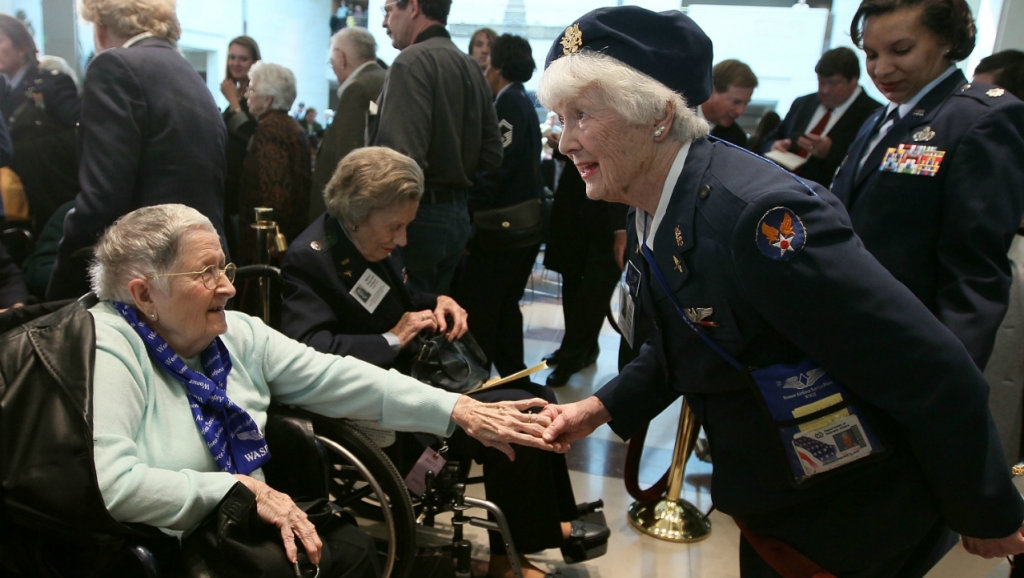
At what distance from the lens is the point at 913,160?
1.83 metres

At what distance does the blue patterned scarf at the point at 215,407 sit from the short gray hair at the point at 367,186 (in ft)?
2.47

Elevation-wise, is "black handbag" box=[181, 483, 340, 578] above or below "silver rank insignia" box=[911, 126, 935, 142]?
below

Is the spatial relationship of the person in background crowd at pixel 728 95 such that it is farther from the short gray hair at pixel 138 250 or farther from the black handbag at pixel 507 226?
the short gray hair at pixel 138 250

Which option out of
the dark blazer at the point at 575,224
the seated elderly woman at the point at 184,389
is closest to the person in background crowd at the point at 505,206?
the dark blazer at the point at 575,224

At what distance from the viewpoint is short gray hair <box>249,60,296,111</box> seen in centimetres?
333

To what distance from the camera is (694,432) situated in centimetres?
272

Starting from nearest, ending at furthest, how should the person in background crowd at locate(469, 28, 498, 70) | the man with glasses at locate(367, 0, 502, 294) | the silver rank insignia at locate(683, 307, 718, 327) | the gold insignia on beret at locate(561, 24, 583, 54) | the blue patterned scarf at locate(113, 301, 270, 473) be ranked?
the silver rank insignia at locate(683, 307, 718, 327)
the gold insignia on beret at locate(561, 24, 583, 54)
the blue patterned scarf at locate(113, 301, 270, 473)
the man with glasses at locate(367, 0, 502, 294)
the person in background crowd at locate(469, 28, 498, 70)

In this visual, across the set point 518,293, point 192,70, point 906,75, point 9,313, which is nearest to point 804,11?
point 518,293

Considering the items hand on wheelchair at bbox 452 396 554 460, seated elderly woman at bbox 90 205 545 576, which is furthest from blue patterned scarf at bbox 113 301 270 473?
hand on wheelchair at bbox 452 396 554 460

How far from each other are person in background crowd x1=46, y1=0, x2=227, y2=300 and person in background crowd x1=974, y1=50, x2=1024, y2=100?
8.39 feet

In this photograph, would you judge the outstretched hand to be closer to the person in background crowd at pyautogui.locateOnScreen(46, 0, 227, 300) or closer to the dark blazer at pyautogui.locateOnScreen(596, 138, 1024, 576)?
the dark blazer at pyautogui.locateOnScreen(596, 138, 1024, 576)

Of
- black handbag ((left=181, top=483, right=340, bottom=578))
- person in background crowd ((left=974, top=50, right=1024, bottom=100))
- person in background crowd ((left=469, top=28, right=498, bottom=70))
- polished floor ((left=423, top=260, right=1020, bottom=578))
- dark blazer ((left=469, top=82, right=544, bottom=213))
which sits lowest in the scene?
polished floor ((left=423, top=260, right=1020, bottom=578))

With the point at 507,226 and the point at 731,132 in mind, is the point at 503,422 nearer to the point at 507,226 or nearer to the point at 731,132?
the point at 507,226

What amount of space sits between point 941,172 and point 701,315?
106cm
